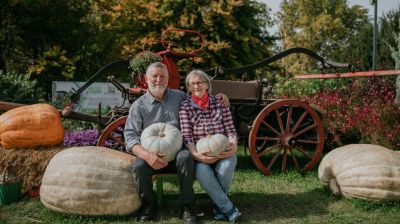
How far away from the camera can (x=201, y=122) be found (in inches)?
175

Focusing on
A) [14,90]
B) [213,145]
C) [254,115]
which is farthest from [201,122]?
[14,90]

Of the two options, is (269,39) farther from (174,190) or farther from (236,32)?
(174,190)

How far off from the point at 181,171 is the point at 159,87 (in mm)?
844

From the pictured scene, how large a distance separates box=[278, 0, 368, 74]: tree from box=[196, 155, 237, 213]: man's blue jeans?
25296 millimetres

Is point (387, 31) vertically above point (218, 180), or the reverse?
point (387, 31)

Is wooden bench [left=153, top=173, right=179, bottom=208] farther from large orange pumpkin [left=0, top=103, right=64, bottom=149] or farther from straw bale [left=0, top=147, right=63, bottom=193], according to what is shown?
large orange pumpkin [left=0, top=103, right=64, bottom=149]

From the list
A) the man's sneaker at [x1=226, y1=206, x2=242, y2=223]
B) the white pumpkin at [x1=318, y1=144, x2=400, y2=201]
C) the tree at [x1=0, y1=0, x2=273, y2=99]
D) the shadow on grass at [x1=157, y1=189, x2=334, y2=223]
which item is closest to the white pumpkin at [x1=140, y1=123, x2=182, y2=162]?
the shadow on grass at [x1=157, y1=189, x2=334, y2=223]

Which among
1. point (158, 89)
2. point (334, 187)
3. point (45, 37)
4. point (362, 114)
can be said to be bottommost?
point (334, 187)

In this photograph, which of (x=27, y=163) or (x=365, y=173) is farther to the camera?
(x=27, y=163)

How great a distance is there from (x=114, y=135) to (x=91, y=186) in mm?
2296

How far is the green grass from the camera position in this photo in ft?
13.8

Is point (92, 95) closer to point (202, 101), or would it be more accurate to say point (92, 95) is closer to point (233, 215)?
point (202, 101)

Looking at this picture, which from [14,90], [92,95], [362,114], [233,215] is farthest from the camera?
[92,95]

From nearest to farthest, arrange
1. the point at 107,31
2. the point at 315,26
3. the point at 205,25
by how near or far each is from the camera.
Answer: the point at 205,25 → the point at 107,31 → the point at 315,26
